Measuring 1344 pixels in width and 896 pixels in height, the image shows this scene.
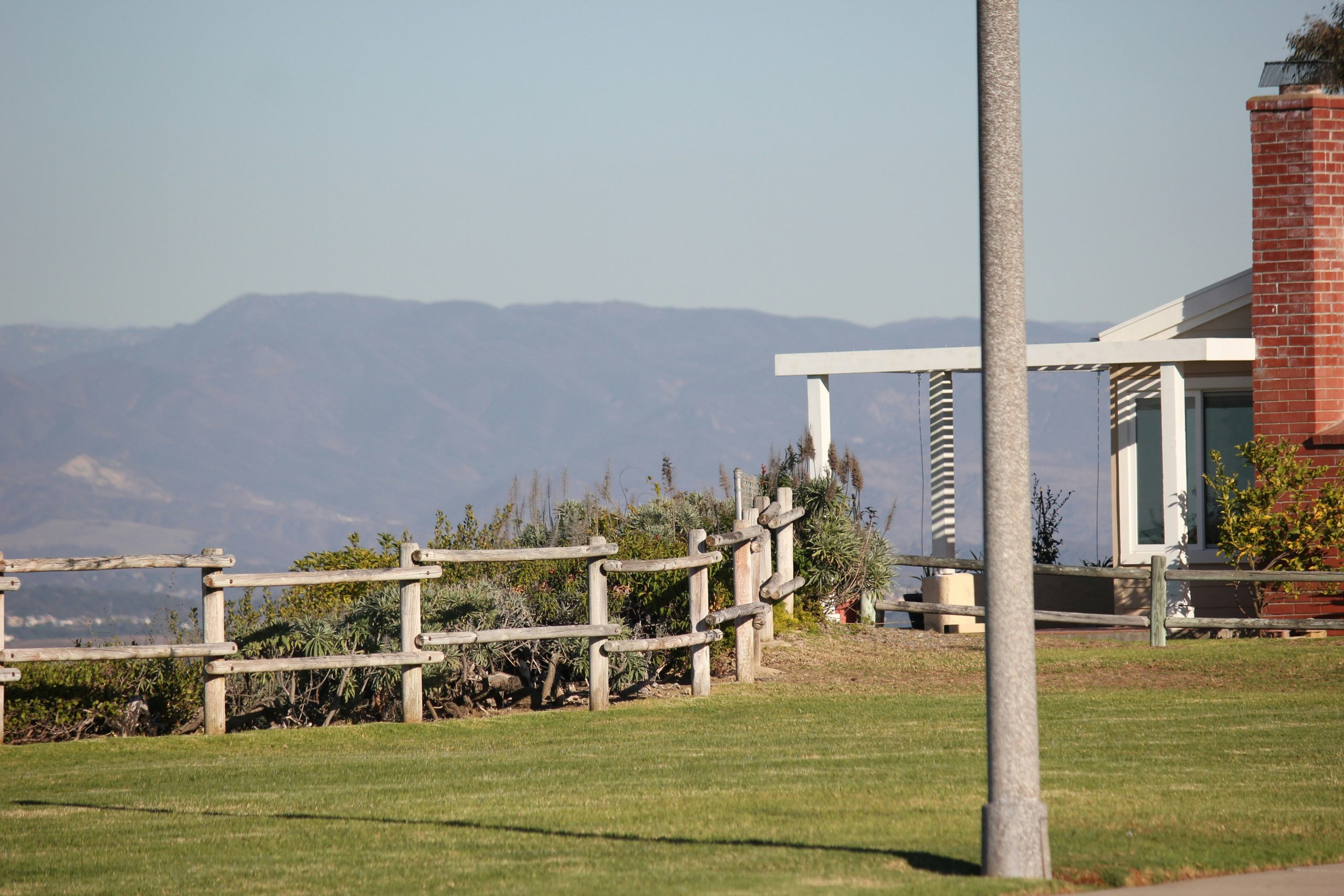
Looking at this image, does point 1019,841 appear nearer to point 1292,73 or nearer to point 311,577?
point 311,577

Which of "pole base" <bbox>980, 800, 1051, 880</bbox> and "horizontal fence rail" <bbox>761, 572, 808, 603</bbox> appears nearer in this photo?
"pole base" <bbox>980, 800, 1051, 880</bbox>

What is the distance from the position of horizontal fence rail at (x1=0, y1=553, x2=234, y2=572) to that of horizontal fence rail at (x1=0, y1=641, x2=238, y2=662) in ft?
1.97

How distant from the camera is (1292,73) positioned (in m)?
17.4

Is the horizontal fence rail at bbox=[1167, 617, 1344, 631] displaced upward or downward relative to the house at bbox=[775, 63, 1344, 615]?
downward

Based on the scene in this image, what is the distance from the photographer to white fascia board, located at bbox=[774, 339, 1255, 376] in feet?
56.6

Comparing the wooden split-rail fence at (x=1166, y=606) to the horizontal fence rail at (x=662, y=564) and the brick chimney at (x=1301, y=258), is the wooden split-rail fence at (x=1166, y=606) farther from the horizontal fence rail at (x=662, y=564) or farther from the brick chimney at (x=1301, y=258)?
the horizontal fence rail at (x=662, y=564)

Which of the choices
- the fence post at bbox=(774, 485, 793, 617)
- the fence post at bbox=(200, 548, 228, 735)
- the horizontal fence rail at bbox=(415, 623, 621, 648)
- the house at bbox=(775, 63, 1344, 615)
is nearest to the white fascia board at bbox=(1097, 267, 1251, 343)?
the house at bbox=(775, 63, 1344, 615)

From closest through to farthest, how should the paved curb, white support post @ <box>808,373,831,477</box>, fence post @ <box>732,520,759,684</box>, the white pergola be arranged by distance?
the paved curb → fence post @ <box>732,520,759,684</box> → the white pergola → white support post @ <box>808,373,831,477</box>

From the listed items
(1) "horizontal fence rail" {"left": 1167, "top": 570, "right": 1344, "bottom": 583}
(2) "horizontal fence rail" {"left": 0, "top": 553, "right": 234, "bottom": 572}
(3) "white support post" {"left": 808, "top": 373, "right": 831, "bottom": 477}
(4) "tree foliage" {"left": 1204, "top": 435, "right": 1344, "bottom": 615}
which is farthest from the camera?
(3) "white support post" {"left": 808, "top": 373, "right": 831, "bottom": 477}

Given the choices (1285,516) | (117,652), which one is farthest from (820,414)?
(117,652)

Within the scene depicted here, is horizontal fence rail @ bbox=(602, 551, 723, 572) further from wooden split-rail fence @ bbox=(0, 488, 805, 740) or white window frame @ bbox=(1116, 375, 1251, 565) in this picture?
white window frame @ bbox=(1116, 375, 1251, 565)

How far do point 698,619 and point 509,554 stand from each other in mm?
2038

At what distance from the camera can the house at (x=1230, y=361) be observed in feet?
55.6

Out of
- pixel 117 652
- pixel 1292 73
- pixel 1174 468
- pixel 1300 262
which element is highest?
pixel 1292 73
